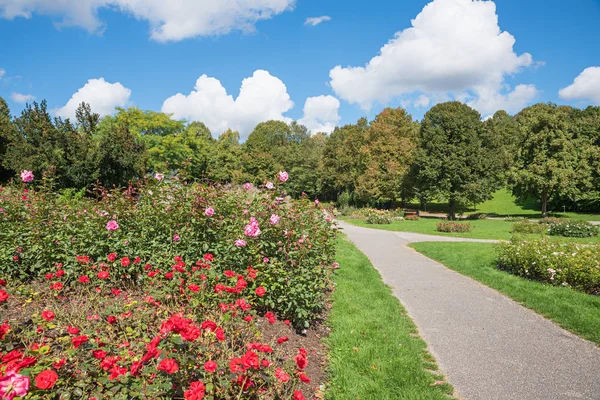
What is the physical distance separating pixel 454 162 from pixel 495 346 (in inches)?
913

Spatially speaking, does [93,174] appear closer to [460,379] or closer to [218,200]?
[218,200]

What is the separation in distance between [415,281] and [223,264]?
16.5 feet

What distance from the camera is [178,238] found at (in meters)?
4.39

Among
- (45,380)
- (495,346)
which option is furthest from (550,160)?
(45,380)

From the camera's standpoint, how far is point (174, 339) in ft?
7.09

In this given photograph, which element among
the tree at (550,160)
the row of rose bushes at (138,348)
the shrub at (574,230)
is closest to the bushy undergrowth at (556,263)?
the row of rose bushes at (138,348)

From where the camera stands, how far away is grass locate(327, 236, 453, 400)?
333 cm

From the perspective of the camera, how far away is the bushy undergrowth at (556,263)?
21.6ft

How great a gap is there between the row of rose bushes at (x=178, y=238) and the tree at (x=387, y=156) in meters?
27.5

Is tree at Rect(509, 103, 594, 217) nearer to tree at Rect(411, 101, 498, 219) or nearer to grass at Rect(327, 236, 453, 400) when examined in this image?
tree at Rect(411, 101, 498, 219)

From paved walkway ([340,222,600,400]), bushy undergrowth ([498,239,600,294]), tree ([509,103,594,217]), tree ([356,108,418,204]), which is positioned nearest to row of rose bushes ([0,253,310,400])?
paved walkway ([340,222,600,400])

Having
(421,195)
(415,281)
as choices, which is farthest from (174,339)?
(421,195)

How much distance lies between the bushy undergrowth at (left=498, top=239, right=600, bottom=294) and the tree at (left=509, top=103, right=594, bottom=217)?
22.0 m

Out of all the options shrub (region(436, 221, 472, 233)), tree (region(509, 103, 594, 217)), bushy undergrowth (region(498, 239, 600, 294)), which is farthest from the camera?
tree (region(509, 103, 594, 217))
